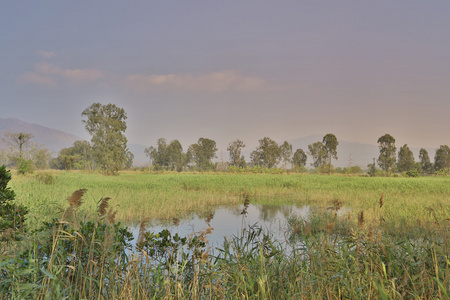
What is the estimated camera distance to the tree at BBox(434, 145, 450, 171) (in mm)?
80281

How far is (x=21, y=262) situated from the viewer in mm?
3258

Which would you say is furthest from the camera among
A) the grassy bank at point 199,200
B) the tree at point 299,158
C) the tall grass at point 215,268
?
the tree at point 299,158

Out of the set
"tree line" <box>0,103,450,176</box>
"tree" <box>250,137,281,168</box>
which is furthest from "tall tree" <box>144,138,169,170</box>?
"tree" <box>250,137,281,168</box>

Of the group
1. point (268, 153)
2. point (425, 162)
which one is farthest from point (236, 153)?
point (425, 162)

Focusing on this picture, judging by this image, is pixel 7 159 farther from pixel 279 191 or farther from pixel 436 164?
pixel 436 164

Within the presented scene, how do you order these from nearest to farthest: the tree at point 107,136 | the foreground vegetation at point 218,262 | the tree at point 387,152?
the foreground vegetation at point 218,262 → the tree at point 107,136 → the tree at point 387,152

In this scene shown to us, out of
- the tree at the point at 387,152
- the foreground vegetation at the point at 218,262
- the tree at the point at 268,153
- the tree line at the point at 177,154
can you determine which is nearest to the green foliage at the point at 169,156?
the tree line at the point at 177,154

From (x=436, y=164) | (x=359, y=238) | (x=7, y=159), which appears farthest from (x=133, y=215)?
(x=436, y=164)

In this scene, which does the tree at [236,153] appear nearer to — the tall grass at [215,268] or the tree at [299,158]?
the tree at [299,158]

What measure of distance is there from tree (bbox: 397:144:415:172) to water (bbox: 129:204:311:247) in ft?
243

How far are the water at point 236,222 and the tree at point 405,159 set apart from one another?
74.2 metres

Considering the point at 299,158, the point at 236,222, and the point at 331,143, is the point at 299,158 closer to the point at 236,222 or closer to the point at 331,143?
the point at 331,143

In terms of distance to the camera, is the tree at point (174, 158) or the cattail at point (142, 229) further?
the tree at point (174, 158)

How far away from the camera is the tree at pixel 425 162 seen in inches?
3207
